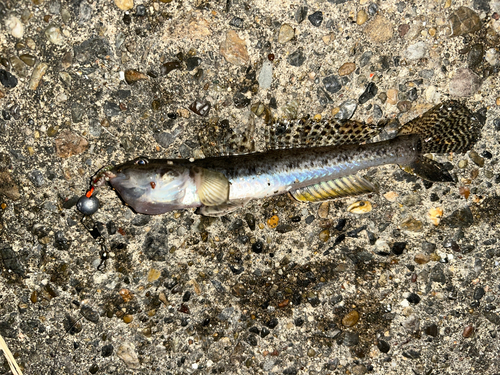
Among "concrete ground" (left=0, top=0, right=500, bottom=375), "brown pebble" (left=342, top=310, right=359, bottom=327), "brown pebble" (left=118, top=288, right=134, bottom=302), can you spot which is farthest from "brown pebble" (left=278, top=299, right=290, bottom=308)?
"brown pebble" (left=118, top=288, right=134, bottom=302)

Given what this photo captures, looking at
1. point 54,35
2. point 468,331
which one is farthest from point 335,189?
point 54,35

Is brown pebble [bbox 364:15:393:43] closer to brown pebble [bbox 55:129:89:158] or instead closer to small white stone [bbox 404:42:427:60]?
small white stone [bbox 404:42:427:60]

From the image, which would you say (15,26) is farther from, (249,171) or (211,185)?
(249,171)

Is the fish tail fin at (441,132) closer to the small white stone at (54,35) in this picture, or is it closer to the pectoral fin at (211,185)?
the pectoral fin at (211,185)

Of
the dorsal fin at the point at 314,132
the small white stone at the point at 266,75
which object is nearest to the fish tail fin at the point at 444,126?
the dorsal fin at the point at 314,132

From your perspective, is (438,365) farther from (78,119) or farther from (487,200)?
(78,119)

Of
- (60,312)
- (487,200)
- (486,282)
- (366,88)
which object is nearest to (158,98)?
(366,88)
